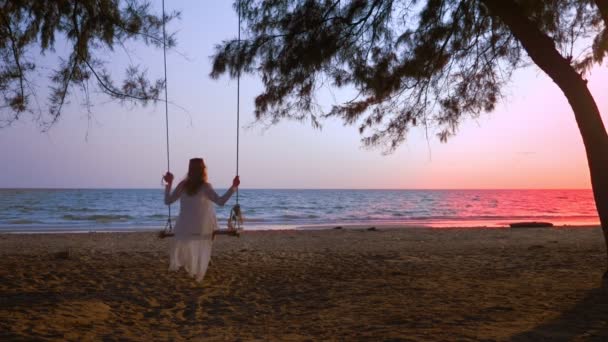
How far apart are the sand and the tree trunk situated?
3.72 feet

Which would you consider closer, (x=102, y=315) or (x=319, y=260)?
(x=102, y=315)

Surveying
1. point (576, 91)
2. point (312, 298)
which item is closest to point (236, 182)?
point (312, 298)

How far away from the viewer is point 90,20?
666cm

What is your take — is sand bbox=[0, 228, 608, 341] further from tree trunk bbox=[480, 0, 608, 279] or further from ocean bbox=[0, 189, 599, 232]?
ocean bbox=[0, 189, 599, 232]

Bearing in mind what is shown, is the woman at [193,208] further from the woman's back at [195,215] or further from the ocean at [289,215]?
the ocean at [289,215]

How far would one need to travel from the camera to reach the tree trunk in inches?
235

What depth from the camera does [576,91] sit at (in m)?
6.14

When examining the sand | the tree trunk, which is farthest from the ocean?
the tree trunk

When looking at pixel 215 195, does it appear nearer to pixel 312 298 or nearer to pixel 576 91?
pixel 312 298

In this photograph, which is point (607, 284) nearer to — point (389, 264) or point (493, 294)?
point (493, 294)

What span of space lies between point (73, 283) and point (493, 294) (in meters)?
4.77

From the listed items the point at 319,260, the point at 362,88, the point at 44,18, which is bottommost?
the point at 319,260

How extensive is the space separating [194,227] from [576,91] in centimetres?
437

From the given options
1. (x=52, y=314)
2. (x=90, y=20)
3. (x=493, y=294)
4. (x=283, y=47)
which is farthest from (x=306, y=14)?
(x=52, y=314)
